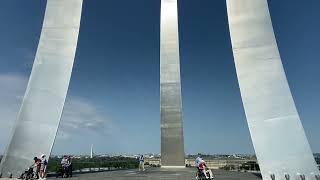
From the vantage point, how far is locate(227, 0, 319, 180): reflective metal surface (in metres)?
11.7

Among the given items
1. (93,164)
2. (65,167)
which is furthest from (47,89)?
(93,164)

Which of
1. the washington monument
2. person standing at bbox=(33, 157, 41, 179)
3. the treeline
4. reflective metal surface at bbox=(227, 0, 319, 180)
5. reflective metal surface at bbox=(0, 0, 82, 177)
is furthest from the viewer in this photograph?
the treeline

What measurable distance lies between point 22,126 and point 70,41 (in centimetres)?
412

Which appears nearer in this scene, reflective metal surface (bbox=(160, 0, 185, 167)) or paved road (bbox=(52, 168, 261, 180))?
paved road (bbox=(52, 168, 261, 180))

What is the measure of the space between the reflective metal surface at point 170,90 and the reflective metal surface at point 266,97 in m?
8.81

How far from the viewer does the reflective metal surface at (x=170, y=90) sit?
850 inches

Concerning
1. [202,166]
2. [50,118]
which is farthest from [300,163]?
[50,118]

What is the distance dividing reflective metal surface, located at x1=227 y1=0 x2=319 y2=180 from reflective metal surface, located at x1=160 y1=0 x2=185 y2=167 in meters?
8.81

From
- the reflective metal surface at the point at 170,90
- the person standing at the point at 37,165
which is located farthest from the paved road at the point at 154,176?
the reflective metal surface at the point at 170,90

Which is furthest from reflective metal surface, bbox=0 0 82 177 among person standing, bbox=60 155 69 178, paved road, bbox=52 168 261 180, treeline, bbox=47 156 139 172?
treeline, bbox=47 156 139 172

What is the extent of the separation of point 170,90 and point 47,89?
9882 millimetres

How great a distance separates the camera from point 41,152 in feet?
43.2

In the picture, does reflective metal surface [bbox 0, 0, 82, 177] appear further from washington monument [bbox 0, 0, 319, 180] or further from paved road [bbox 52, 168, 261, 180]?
paved road [bbox 52, 168, 261, 180]

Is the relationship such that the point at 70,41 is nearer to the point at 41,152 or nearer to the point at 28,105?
the point at 28,105
